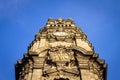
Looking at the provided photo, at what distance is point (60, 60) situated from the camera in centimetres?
4759

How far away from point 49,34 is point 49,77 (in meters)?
11.0

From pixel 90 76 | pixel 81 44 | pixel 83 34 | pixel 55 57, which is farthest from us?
pixel 83 34

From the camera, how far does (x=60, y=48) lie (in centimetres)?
4997

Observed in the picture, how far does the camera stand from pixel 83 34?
56.9 meters

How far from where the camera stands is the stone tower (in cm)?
4538

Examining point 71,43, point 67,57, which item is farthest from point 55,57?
point 71,43

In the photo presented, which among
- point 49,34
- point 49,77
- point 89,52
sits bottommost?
point 49,77

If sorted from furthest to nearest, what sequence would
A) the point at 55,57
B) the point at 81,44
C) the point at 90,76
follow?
1. the point at 81,44
2. the point at 55,57
3. the point at 90,76

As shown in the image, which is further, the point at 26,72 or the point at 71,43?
the point at 71,43

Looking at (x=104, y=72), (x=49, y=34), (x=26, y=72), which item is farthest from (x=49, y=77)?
(x=49, y=34)

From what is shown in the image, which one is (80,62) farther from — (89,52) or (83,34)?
(83,34)

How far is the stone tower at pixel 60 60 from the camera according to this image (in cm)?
4538

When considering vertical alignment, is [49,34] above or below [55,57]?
above

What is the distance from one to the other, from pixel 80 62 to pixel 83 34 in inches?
397
